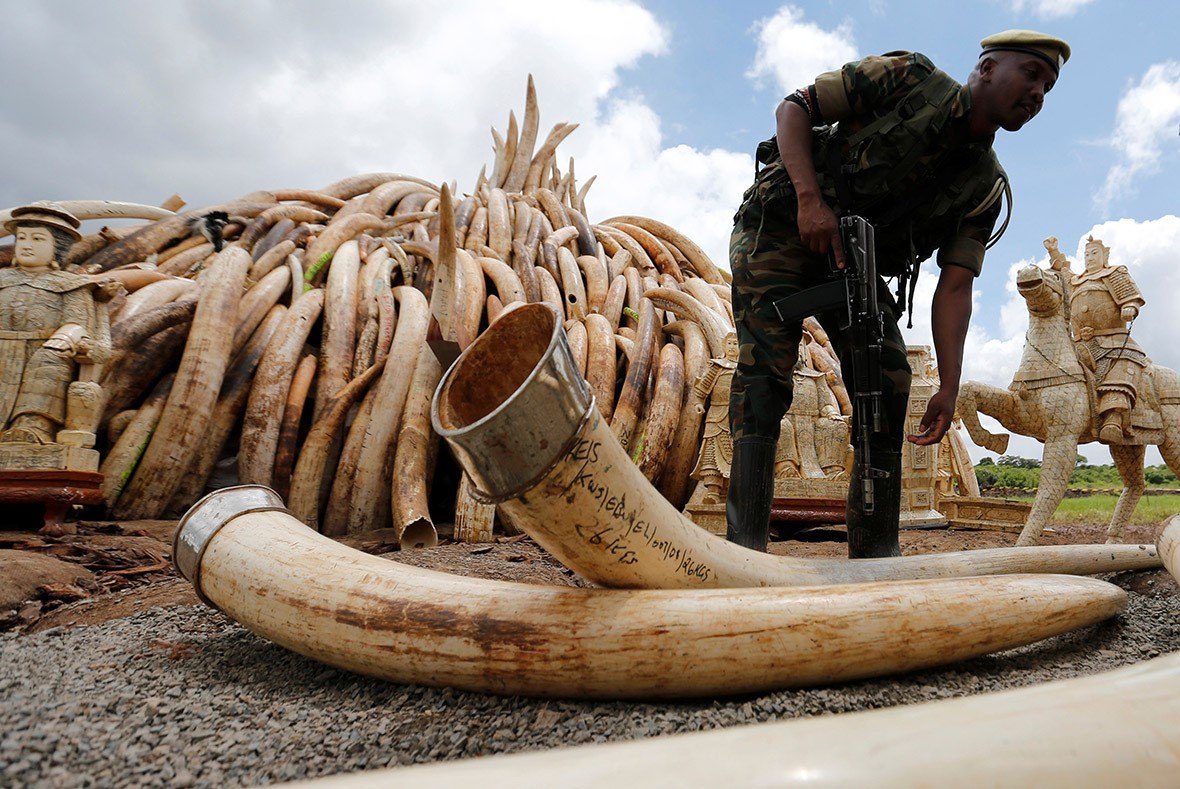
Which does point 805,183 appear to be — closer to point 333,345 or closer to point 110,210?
point 333,345

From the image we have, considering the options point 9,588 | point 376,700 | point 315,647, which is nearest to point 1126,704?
point 376,700

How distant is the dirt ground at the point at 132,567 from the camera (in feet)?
8.45

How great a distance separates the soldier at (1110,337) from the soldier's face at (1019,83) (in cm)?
349

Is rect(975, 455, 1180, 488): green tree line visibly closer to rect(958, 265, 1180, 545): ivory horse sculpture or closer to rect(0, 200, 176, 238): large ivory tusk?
rect(958, 265, 1180, 545): ivory horse sculpture

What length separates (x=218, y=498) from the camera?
6.62ft

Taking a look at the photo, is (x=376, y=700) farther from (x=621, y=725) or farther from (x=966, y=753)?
(x=966, y=753)

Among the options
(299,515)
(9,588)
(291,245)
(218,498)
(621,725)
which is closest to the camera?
(621,725)

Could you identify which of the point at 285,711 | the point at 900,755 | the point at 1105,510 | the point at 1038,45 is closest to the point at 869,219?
the point at 1038,45

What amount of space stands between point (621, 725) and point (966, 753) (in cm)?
64

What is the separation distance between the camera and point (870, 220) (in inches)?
102

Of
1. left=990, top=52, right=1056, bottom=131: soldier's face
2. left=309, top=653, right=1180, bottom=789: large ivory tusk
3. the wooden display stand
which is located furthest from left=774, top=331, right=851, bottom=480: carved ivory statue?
the wooden display stand

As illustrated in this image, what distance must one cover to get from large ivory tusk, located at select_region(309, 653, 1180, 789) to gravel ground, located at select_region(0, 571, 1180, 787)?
15.3 inches

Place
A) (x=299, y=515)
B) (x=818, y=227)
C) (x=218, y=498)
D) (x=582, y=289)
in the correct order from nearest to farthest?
1. (x=218, y=498)
2. (x=818, y=227)
3. (x=299, y=515)
4. (x=582, y=289)

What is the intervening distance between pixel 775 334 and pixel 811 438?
3020 mm
